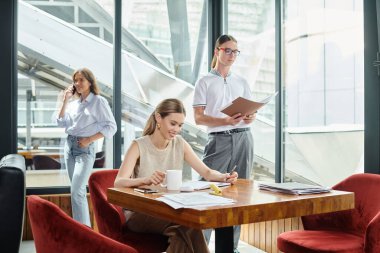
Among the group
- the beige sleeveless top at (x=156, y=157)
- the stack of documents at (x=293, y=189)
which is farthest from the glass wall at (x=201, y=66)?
the beige sleeveless top at (x=156, y=157)

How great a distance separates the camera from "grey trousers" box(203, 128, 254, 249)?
3492 millimetres

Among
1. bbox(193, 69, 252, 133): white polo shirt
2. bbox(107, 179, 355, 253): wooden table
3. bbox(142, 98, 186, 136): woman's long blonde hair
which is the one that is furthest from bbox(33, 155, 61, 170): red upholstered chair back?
bbox(107, 179, 355, 253): wooden table

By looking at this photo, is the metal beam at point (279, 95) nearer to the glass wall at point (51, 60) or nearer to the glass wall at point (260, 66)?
the glass wall at point (260, 66)

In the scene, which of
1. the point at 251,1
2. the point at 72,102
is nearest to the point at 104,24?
the point at 72,102

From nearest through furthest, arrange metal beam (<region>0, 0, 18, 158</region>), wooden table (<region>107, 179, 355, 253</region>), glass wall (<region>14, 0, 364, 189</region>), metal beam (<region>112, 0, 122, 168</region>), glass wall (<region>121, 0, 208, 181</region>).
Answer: wooden table (<region>107, 179, 355, 253</region>) < glass wall (<region>14, 0, 364, 189</region>) < metal beam (<region>0, 0, 18, 158</region>) < metal beam (<region>112, 0, 122, 168</region>) < glass wall (<region>121, 0, 208, 181</region>)

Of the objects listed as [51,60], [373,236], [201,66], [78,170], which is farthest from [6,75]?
[373,236]

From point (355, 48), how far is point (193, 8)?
2.28m

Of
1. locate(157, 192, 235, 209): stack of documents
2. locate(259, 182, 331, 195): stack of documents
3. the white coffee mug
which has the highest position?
the white coffee mug

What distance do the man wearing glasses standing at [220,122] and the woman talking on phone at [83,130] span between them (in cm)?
109

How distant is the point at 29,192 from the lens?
4641mm

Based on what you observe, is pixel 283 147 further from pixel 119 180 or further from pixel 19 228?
pixel 19 228

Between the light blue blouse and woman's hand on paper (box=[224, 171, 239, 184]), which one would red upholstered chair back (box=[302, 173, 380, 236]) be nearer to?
woman's hand on paper (box=[224, 171, 239, 184])

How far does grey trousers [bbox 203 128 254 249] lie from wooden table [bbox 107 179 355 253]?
100 centimetres

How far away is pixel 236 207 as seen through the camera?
1894mm
